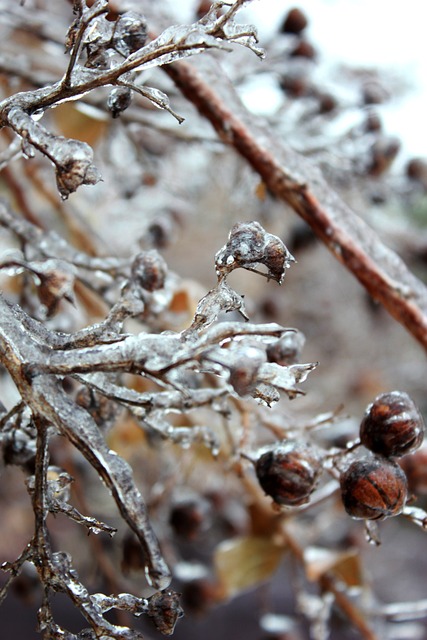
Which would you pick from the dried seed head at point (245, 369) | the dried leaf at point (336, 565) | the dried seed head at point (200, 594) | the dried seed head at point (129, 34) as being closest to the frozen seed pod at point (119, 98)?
the dried seed head at point (129, 34)

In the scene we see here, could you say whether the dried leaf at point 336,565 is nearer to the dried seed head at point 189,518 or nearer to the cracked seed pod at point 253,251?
the dried seed head at point 189,518

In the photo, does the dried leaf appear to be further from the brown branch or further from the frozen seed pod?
the frozen seed pod

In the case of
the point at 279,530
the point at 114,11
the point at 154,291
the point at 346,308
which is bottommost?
the point at 279,530

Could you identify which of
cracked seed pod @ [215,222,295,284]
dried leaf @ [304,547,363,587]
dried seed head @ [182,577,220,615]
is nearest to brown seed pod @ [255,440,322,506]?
cracked seed pod @ [215,222,295,284]

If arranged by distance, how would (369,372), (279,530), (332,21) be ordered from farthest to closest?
1. (332,21)
2. (369,372)
3. (279,530)

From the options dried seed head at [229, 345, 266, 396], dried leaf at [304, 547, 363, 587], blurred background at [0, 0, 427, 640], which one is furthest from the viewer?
blurred background at [0, 0, 427, 640]

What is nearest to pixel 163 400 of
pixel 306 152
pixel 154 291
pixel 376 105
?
pixel 154 291

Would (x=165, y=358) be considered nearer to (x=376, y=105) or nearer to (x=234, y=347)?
(x=234, y=347)
